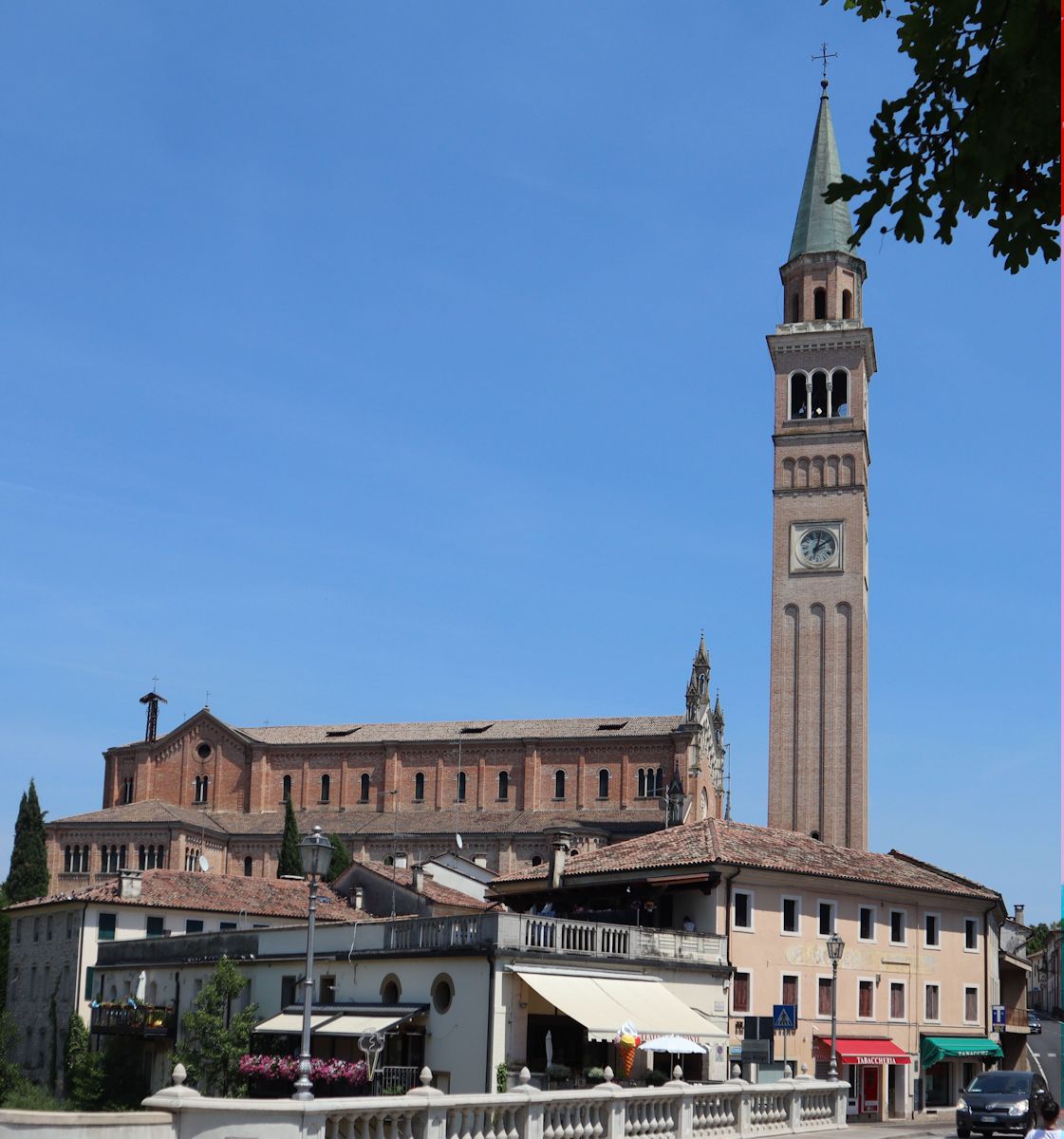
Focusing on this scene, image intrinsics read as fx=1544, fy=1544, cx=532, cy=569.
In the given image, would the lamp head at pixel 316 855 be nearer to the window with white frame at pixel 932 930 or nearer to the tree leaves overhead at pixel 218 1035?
the tree leaves overhead at pixel 218 1035

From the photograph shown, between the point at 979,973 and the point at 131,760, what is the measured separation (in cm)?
5698

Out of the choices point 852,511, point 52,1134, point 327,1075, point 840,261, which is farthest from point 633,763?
point 52,1134

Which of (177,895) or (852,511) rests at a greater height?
(852,511)

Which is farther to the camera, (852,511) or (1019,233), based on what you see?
(852,511)

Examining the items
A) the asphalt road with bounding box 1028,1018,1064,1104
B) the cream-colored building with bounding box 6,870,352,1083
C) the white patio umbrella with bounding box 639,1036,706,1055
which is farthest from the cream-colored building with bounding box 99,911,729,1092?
the asphalt road with bounding box 1028,1018,1064,1104

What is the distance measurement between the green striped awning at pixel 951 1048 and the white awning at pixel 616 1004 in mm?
11568

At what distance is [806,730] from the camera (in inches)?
3100

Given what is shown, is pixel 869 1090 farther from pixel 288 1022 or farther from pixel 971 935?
pixel 288 1022

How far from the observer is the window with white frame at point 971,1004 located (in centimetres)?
4644

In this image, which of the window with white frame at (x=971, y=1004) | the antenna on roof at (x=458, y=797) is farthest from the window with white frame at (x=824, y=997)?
the antenna on roof at (x=458, y=797)

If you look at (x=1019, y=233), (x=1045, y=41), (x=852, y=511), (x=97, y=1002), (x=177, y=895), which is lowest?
(x=97, y=1002)

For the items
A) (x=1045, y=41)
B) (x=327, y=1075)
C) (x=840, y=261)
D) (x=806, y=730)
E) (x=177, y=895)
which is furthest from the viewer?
(x=840, y=261)

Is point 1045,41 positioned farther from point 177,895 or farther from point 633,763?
point 633,763

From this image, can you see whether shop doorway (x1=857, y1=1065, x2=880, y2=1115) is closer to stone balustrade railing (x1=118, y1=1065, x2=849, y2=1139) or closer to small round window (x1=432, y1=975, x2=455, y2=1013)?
small round window (x1=432, y1=975, x2=455, y2=1013)
